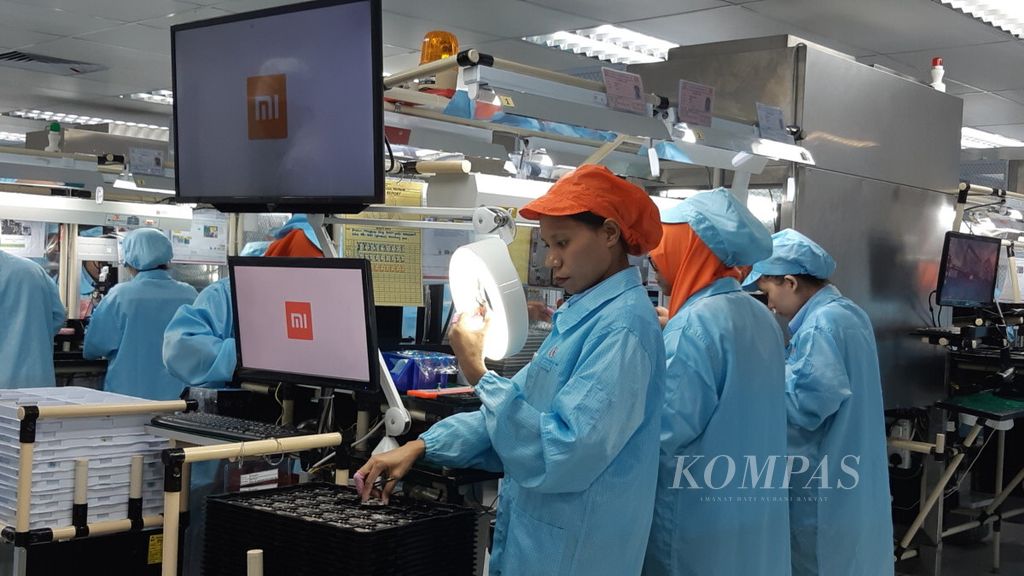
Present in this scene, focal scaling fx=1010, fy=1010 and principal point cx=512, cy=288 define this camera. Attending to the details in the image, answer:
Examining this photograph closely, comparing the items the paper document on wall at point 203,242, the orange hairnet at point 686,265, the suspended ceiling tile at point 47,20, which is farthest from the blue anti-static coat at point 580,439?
the suspended ceiling tile at point 47,20

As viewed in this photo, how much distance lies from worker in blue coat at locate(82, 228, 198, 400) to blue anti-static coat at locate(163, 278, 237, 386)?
180 cm

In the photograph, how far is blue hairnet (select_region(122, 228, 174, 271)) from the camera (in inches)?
201

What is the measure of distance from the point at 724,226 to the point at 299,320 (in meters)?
1.09

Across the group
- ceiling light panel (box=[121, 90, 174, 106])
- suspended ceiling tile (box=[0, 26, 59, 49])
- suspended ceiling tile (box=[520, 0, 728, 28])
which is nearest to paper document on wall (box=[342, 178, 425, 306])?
suspended ceiling tile (box=[520, 0, 728, 28])

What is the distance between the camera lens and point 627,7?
19.1 feet

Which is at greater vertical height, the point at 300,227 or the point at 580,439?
the point at 300,227

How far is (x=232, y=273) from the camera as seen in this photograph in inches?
92.9

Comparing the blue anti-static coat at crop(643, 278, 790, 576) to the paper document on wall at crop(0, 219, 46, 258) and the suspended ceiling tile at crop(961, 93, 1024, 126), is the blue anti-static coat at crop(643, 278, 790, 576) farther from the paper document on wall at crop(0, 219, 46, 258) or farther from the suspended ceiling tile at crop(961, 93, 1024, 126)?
the suspended ceiling tile at crop(961, 93, 1024, 126)

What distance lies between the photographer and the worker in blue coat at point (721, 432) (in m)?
2.34

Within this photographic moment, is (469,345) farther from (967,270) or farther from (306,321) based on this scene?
(967,270)

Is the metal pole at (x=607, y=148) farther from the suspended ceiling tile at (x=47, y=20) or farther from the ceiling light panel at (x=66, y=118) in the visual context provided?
the ceiling light panel at (x=66, y=118)

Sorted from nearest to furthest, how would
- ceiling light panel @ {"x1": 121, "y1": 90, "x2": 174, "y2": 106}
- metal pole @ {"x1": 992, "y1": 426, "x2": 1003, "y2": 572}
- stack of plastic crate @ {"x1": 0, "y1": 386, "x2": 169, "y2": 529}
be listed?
stack of plastic crate @ {"x1": 0, "y1": 386, "x2": 169, "y2": 529}, metal pole @ {"x1": 992, "y1": 426, "x2": 1003, "y2": 572}, ceiling light panel @ {"x1": 121, "y1": 90, "x2": 174, "y2": 106}

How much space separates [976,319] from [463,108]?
3699 mm

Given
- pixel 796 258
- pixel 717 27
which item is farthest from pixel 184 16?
pixel 796 258
